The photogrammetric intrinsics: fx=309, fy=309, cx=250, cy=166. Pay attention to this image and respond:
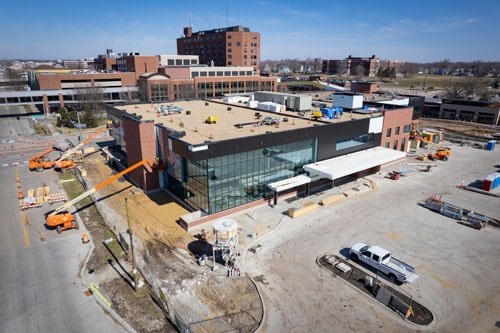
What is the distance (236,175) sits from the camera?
33625mm

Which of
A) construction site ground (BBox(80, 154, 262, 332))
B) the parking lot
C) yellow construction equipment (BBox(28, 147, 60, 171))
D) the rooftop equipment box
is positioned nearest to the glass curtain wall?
the parking lot

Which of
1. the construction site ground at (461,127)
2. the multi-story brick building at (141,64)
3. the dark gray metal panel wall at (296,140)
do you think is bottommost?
the construction site ground at (461,127)

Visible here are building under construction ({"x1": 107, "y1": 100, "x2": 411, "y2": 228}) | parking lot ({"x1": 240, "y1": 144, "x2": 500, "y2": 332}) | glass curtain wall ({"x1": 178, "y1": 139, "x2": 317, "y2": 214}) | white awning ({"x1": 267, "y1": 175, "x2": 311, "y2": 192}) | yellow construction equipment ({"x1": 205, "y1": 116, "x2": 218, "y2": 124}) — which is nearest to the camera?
parking lot ({"x1": 240, "y1": 144, "x2": 500, "y2": 332})

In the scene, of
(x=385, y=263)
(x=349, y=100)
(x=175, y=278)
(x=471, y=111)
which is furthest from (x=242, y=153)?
(x=471, y=111)

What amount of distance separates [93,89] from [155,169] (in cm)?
7231

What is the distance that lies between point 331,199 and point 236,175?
1273 centimetres

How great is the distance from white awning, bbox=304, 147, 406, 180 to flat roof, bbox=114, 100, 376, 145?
5386 millimetres

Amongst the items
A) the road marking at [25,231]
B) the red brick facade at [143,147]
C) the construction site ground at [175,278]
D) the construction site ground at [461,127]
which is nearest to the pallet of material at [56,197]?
the road marking at [25,231]

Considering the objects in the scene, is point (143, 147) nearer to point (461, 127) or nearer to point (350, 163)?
point (350, 163)

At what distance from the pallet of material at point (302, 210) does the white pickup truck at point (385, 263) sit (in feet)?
26.3

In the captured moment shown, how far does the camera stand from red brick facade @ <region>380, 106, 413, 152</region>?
51469 mm

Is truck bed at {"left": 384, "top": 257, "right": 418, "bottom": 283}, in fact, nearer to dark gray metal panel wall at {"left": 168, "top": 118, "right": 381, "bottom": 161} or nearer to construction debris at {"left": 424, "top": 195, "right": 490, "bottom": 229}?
construction debris at {"left": 424, "top": 195, "right": 490, "bottom": 229}

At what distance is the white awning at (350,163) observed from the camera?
37531 mm

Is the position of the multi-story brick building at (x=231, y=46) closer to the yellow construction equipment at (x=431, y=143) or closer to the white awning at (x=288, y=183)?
the yellow construction equipment at (x=431, y=143)
